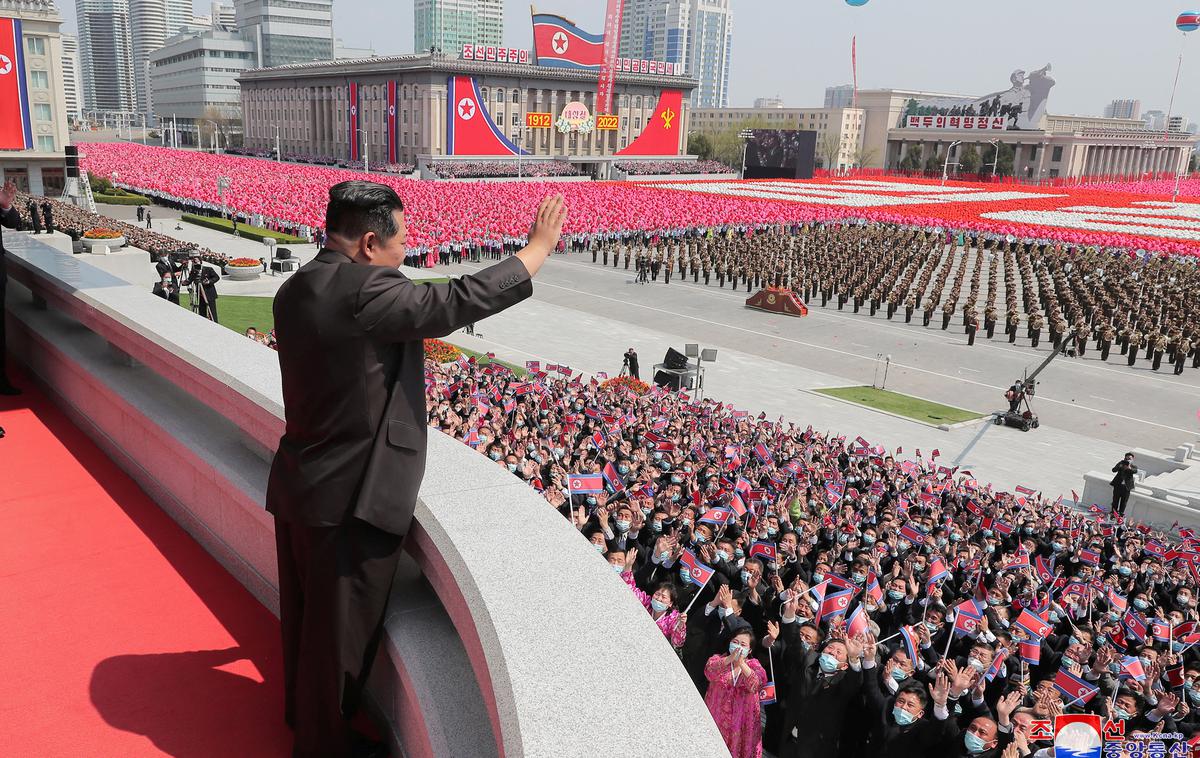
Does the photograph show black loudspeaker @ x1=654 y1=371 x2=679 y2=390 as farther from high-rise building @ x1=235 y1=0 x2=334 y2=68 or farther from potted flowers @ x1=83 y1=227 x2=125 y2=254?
high-rise building @ x1=235 y1=0 x2=334 y2=68

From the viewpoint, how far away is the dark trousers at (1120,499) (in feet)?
50.5

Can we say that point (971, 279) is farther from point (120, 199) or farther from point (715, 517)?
point (120, 199)

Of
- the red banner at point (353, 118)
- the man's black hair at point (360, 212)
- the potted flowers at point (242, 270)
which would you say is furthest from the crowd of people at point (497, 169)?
the man's black hair at point (360, 212)

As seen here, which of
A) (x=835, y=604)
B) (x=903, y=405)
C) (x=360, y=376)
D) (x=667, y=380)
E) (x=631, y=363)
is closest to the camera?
(x=360, y=376)

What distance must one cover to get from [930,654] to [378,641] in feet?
15.4

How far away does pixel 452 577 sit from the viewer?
245 centimetres

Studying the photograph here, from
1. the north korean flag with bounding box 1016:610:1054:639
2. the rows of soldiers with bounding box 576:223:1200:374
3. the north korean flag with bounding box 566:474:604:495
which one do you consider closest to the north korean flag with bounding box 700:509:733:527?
the north korean flag with bounding box 566:474:604:495

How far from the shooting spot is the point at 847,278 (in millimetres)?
37469

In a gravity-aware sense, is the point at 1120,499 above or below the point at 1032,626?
below

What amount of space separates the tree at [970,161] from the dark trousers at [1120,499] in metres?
111

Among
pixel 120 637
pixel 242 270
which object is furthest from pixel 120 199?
pixel 120 637

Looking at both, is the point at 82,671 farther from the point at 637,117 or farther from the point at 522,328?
the point at 637,117

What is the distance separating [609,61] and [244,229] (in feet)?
214

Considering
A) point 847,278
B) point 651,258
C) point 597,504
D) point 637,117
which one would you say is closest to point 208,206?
point 651,258
